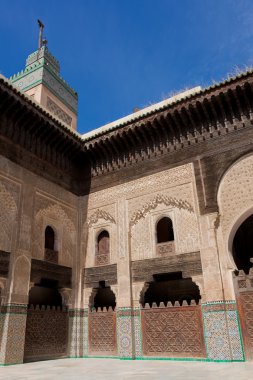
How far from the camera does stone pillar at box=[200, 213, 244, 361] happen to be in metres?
6.07

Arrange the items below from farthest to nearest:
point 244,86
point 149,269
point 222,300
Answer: point 149,269
point 244,86
point 222,300

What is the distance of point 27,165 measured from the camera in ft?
26.1

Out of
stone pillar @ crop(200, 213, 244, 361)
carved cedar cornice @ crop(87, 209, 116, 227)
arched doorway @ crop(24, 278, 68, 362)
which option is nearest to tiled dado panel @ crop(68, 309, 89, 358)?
arched doorway @ crop(24, 278, 68, 362)

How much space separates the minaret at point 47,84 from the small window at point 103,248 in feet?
21.0

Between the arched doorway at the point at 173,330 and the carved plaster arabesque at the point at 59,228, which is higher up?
the carved plaster arabesque at the point at 59,228

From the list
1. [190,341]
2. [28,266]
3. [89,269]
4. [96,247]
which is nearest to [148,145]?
→ [96,247]

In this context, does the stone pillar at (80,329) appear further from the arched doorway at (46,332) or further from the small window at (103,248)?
the small window at (103,248)

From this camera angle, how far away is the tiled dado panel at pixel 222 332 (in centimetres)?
603

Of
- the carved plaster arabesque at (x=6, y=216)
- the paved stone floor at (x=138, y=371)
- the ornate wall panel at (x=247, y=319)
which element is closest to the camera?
the paved stone floor at (x=138, y=371)

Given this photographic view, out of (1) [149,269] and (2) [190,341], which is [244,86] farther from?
(2) [190,341]

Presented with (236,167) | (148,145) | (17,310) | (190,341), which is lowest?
(190,341)

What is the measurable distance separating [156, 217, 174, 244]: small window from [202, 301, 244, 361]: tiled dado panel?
76.0 inches

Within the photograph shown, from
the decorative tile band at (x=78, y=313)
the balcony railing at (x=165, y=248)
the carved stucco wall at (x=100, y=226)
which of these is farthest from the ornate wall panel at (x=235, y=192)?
the decorative tile band at (x=78, y=313)

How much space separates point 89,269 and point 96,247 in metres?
0.57
